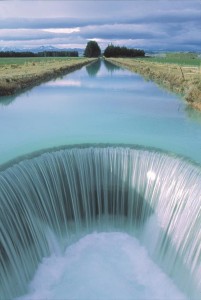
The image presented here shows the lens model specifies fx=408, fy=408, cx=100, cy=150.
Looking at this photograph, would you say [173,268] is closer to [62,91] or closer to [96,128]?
[96,128]

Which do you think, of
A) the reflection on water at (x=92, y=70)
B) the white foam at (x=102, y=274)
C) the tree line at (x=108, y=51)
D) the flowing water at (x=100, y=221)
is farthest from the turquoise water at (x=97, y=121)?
the tree line at (x=108, y=51)

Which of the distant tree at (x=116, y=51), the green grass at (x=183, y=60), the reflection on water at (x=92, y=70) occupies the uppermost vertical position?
the distant tree at (x=116, y=51)

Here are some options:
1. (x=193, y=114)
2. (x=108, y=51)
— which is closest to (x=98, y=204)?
(x=193, y=114)

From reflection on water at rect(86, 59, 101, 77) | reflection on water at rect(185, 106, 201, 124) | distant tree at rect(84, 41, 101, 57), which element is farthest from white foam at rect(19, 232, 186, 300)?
distant tree at rect(84, 41, 101, 57)

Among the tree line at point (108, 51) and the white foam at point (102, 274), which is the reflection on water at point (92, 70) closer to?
the white foam at point (102, 274)

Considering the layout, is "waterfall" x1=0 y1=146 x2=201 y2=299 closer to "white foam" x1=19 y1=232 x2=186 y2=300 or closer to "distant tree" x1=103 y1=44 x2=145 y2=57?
"white foam" x1=19 y1=232 x2=186 y2=300

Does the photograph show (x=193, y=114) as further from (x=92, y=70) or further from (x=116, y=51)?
(x=116, y=51)
